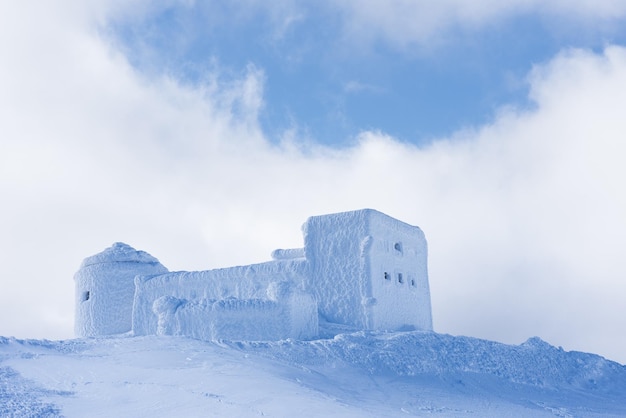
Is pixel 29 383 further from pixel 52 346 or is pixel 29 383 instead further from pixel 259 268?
pixel 259 268

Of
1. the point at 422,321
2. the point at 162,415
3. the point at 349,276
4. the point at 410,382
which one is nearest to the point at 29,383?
the point at 162,415

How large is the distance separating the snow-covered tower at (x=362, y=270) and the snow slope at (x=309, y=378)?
2.45 meters

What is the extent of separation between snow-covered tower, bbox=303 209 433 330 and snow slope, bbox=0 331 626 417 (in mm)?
2454

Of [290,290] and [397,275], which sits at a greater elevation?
[397,275]

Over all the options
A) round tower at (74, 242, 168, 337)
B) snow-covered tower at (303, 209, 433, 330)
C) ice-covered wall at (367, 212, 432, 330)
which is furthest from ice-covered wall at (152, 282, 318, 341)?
round tower at (74, 242, 168, 337)

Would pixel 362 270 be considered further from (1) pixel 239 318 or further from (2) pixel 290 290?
(1) pixel 239 318

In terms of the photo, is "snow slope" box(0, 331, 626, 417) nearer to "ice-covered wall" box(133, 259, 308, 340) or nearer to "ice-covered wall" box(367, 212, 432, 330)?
"ice-covered wall" box(367, 212, 432, 330)

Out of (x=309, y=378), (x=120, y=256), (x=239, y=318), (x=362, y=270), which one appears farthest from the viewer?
(x=120, y=256)

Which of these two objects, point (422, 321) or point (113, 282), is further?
point (113, 282)

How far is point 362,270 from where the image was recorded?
2398 centimetres

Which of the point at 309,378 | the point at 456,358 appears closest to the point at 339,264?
the point at 456,358

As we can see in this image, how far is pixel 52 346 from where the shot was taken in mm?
16609

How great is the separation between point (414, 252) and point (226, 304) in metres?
8.04

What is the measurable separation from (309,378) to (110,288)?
15.1 metres
